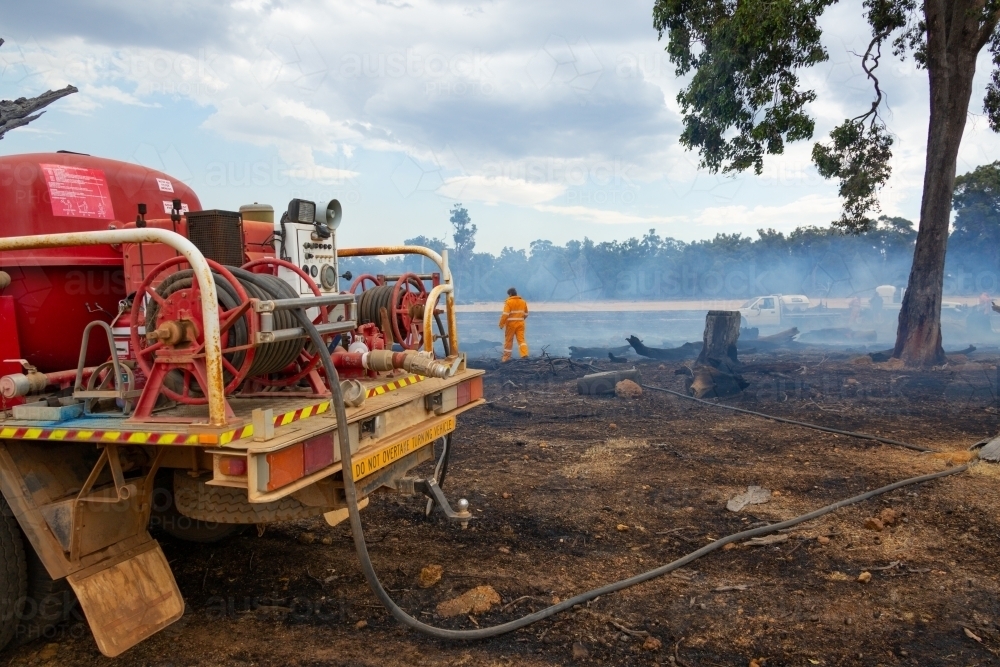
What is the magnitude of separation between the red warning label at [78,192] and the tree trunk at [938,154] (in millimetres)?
14187

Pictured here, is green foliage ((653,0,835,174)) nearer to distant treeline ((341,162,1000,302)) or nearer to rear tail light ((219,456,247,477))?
rear tail light ((219,456,247,477))

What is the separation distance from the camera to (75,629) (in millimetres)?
3689

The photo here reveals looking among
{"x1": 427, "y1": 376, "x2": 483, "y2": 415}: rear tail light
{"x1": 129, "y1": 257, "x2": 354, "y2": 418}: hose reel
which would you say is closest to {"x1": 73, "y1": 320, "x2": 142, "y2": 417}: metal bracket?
{"x1": 129, "y1": 257, "x2": 354, "y2": 418}: hose reel

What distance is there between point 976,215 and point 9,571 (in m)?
43.1

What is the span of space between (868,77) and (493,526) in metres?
13.8

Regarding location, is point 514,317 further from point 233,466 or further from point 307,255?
point 233,466

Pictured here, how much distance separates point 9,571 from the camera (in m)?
3.36

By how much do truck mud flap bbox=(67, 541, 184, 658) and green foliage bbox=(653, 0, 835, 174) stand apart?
1149cm

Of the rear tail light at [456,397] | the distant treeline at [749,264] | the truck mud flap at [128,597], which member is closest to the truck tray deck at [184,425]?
the rear tail light at [456,397]

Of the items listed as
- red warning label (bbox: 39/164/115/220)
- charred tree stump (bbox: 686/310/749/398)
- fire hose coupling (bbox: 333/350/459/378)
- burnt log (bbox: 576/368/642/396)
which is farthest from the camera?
burnt log (bbox: 576/368/642/396)

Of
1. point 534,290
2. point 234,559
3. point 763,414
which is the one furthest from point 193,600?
point 534,290

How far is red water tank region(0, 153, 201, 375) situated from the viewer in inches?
147

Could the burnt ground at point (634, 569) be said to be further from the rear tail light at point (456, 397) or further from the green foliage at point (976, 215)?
the green foliage at point (976, 215)

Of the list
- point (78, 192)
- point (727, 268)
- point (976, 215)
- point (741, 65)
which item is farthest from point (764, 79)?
point (727, 268)
